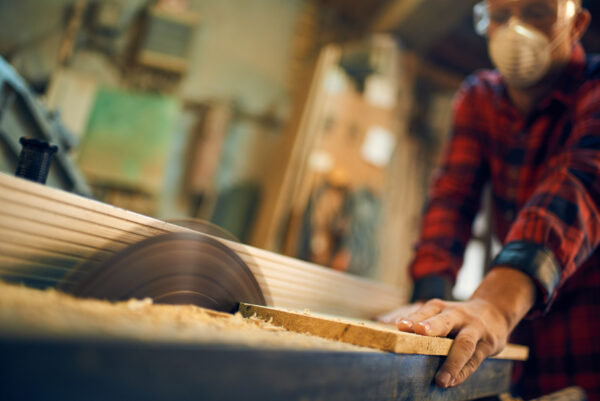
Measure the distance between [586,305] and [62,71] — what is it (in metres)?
4.08

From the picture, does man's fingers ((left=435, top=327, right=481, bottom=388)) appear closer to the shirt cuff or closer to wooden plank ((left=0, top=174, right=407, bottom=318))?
the shirt cuff

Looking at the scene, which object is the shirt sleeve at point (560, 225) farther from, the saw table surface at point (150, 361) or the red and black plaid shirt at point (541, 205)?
the saw table surface at point (150, 361)

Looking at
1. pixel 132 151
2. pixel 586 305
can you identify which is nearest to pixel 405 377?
pixel 586 305

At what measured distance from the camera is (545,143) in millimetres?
1591

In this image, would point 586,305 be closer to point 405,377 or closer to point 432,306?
point 432,306

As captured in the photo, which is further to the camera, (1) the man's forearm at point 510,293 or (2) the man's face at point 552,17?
(2) the man's face at point 552,17

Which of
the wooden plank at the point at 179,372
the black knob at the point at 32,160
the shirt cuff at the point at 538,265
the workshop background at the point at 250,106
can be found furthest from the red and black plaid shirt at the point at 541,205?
the workshop background at the point at 250,106

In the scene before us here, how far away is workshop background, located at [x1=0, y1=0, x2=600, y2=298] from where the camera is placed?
3545 millimetres

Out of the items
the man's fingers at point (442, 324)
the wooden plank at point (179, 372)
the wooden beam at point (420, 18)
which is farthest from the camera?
the wooden beam at point (420, 18)

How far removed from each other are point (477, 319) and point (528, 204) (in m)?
0.47

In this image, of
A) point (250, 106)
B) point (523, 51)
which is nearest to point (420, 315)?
point (523, 51)

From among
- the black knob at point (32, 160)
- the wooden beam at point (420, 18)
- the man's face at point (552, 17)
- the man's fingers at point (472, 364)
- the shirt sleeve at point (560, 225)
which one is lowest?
the man's fingers at point (472, 364)

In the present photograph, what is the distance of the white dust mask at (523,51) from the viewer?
1508mm

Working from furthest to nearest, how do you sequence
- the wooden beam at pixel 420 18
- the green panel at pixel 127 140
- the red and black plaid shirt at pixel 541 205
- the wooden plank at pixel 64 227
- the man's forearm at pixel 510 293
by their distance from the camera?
1. the wooden beam at pixel 420 18
2. the green panel at pixel 127 140
3. the red and black plaid shirt at pixel 541 205
4. the man's forearm at pixel 510 293
5. the wooden plank at pixel 64 227
